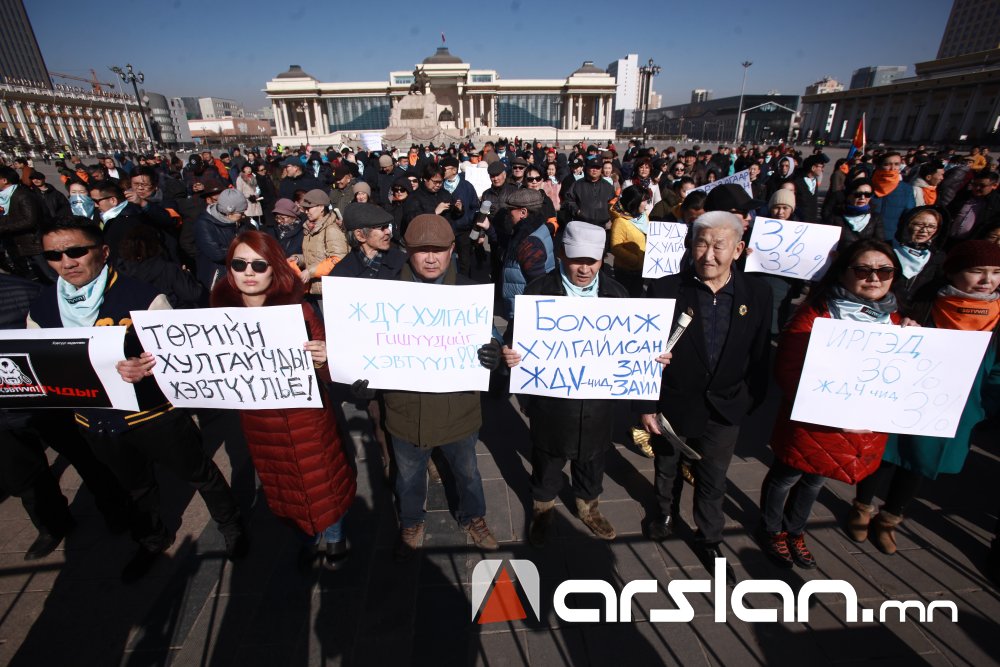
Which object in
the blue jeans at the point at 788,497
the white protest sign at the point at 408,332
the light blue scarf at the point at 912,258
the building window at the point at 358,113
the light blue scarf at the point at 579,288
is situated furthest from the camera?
the building window at the point at 358,113

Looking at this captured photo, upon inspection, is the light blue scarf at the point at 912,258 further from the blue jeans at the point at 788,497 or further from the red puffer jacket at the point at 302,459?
the red puffer jacket at the point at 302,459

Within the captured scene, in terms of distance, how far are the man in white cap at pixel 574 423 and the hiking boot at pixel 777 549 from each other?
101 centimetres

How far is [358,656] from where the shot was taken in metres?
Answer: 2.56

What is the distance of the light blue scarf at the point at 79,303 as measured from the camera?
8.25ft

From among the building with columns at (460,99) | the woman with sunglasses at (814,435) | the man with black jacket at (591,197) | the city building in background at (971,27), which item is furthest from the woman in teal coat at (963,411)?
the city building in background at (971,27)

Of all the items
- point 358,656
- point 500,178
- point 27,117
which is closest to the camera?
point 358,656

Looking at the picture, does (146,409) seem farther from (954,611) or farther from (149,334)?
(954,611)

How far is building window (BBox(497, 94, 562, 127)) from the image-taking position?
280ft

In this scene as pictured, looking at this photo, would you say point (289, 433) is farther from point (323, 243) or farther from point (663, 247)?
point (663, 247)

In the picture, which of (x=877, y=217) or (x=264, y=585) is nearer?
(x=264, y=585)

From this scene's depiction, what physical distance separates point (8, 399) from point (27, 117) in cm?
10424

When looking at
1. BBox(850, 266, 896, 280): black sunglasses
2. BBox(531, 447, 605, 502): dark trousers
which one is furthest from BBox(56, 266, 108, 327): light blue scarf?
BBox(850, 266, 896, 280): black sunglasses

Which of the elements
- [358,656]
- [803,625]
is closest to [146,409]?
[358,656]

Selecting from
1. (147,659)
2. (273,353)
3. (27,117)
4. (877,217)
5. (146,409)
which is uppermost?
(27,117)
